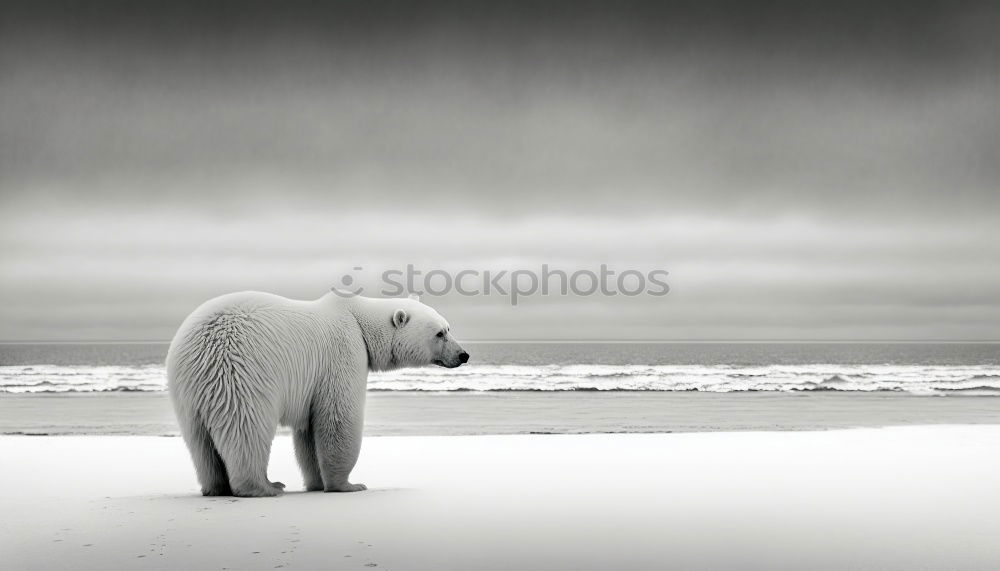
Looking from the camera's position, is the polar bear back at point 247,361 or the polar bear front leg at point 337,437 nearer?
the polar bear back at point 247,361

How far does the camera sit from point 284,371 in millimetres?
6254

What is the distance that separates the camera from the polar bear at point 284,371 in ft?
19.7

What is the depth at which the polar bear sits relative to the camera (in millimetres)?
5996

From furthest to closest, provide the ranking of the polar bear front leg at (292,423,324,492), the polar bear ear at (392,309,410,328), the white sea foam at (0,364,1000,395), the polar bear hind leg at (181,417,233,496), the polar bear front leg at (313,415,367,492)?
the white sea foam at (0,364,1000,395)
the polar bear ear at (392,309,410,328)
the polar bear front leg at (292,423,324,492)
the polar bear front leg at (313,415,367,492)
the polar bear hind leg at (181,417,233,496)

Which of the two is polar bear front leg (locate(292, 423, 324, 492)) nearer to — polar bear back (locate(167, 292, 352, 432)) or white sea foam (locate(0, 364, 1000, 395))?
polar bear back (locate(167, 292, 352, 432))

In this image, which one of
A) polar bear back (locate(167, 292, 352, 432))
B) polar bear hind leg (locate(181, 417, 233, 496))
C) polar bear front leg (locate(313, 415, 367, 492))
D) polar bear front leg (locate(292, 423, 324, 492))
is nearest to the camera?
polar bear back (locate(167, 292, 352, 432))

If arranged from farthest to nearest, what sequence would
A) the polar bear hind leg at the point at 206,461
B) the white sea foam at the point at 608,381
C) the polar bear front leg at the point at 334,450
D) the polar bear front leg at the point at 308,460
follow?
1. the white sea foam at the point at 608,381
2. the polar bear front leg at the point at 308,460
3. the polar bear front leg at the point at 334,450
4. the polar bear hind leg at the point at 206,461

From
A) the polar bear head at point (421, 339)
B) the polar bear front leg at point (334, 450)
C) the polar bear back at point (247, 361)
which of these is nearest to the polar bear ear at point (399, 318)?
the polar bear head at point (421, 339)

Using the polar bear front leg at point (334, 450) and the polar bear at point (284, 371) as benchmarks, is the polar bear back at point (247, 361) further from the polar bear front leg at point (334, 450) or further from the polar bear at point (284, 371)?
the polar bear front leg at point (334, 450)

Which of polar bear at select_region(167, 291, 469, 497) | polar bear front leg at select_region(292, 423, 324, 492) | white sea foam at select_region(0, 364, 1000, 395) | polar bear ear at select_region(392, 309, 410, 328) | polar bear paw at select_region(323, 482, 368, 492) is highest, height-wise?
Result: polar bear ear at select_region(392, 309, 410, 328)

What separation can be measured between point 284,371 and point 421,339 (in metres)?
1.26

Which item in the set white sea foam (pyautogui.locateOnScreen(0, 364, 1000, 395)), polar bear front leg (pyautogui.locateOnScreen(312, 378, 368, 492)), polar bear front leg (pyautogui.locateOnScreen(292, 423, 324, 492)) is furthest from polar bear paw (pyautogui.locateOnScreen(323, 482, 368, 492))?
white sea foam (pyautogui.locateOnScreen(0, 364, 1000, 395))

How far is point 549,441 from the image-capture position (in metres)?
10.5

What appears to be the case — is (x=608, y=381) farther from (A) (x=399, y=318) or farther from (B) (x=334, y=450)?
(B) (x=334, y=450)
